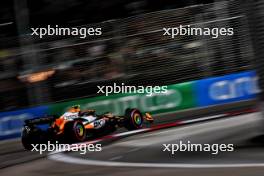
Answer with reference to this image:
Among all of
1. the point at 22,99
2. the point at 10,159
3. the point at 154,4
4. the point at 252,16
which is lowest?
the point at 10,159

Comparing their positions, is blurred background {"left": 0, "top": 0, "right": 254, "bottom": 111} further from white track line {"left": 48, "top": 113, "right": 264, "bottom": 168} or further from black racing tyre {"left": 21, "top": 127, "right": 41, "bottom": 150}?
white track line {"left": 48, "top": 113, "right": 264, "bottom": 168}

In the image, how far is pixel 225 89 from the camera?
15891 mm

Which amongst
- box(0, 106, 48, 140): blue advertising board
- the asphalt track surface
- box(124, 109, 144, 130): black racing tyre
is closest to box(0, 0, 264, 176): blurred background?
box(0, 106, 48, 140): blue advertising board

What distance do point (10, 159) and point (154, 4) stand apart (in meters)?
12.5

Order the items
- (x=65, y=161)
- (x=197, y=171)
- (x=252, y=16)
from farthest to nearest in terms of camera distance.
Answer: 1. (x=65, y=161)
2. (x=252, y=16)
3. (x=197, y=171)

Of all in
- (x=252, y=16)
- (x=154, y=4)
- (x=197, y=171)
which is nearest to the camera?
(x=197, y=171)

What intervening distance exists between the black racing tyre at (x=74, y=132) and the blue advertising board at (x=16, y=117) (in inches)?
154

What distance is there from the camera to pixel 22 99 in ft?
53.2

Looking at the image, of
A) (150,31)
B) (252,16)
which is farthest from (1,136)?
(252,16)

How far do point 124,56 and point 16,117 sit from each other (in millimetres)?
3162

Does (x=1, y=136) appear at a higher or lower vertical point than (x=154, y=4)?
lower

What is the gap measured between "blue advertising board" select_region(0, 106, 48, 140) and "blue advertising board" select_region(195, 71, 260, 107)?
400 centimetres

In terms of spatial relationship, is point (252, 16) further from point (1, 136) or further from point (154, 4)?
point (154, 4)

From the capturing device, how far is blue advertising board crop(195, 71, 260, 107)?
15828mm
